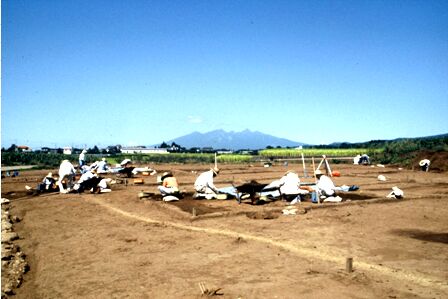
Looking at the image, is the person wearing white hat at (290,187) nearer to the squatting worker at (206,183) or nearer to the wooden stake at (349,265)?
the squatting worker at (206,183)

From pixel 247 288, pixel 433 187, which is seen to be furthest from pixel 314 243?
pixel 433 187

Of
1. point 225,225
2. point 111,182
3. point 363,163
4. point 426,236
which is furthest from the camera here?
point 363,163

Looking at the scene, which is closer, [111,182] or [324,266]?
[324,266]

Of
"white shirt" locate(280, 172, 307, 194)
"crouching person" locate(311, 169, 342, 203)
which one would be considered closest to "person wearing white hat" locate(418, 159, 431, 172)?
"crouching person" locate(311, 169, 342, 203)

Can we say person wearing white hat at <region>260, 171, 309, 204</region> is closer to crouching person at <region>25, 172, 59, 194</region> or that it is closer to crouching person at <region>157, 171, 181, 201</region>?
crouching person at <region>157, 171, 181, 201</region>

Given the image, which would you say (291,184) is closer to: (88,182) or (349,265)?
(349,265)

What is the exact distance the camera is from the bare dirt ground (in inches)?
240

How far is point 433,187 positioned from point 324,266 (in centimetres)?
1569

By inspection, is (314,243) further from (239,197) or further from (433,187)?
(433,187)

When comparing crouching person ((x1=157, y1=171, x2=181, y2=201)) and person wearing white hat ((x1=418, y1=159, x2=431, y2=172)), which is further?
person wearing white hat ((x1=418, y1=159, x2=431, y2=172))

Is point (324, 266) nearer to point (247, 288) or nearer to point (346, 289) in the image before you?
point (346, 289)

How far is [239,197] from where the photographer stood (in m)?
14.9

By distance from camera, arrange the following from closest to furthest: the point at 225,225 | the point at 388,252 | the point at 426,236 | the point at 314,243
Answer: the point at 388,252
the point at 314,243
the point at 426,236
the point at 225,225

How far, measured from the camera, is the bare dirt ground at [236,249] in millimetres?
6105
